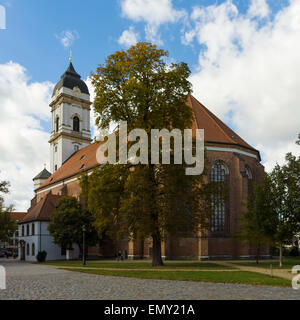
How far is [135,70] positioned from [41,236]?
1069 inches

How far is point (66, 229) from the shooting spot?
121 feet

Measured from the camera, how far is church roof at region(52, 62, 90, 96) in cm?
5674

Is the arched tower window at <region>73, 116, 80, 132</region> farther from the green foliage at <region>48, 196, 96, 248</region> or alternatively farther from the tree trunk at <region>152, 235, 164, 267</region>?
the tree trunk at <region>152, 235, 164, 267</region>

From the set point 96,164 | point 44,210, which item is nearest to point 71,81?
point 44,210

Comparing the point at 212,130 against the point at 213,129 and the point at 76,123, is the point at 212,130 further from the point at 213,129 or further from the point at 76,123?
the point at 76,123

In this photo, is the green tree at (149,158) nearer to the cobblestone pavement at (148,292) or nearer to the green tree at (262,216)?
the green tree at (262,216)

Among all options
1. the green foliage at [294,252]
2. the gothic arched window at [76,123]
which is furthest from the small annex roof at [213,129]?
the gothic arched window at [76,123]

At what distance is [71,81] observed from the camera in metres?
57.3

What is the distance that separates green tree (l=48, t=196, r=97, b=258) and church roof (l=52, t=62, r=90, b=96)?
24.7 meters

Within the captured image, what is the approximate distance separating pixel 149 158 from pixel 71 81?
38.0m

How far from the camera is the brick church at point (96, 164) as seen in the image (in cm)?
3288

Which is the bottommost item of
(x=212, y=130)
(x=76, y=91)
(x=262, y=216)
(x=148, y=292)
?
(x=148, y=292)

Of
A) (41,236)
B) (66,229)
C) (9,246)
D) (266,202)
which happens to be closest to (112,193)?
(266,202)
